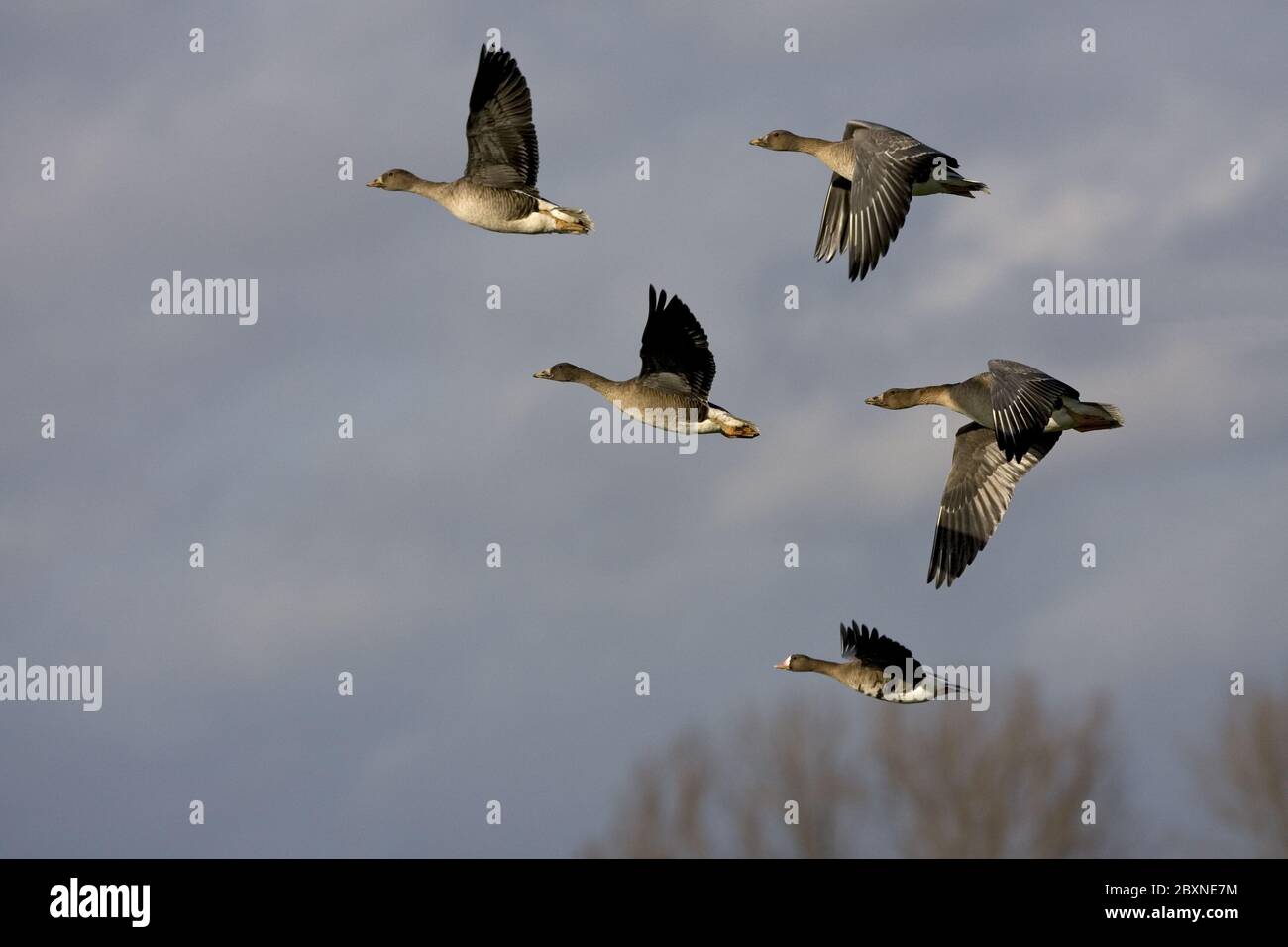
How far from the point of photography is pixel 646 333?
90.0 ft

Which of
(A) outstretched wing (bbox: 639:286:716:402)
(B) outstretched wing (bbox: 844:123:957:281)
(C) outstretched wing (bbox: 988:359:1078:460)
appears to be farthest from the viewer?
(A) outstretched wing (bbox: 639:286:716:402)

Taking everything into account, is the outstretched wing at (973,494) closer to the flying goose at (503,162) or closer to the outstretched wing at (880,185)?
the outstretched wing at (880,185)

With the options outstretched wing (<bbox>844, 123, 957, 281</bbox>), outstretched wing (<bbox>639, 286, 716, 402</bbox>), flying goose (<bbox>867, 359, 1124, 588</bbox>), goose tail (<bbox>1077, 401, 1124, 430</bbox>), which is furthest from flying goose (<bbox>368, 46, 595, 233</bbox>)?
goose tail (<bbox>1077, 401, 1124, 430</bbox>)

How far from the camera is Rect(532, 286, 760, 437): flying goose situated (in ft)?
89.6

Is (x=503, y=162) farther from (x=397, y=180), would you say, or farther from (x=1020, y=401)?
(x=1020, y=401)

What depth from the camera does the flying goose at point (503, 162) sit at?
28.4 metres

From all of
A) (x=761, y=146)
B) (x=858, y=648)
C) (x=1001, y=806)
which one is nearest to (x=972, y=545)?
(x=858, y=648)

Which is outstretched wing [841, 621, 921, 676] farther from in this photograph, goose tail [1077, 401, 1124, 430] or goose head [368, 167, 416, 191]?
goose head [368, 167, 416, 191]

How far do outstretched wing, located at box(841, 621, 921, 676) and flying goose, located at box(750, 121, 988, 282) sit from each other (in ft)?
15.1

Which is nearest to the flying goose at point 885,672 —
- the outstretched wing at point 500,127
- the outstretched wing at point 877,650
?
the outstretched wing at point 877,650

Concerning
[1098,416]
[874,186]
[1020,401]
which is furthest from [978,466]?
[874,186]

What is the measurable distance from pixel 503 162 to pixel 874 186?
502 centimetres

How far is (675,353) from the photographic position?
27.5 meters
